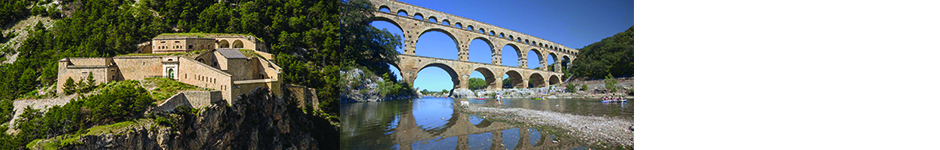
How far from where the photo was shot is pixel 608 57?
106 inches

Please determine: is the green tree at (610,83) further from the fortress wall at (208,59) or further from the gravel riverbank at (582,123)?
the fortress wall at (208,59)

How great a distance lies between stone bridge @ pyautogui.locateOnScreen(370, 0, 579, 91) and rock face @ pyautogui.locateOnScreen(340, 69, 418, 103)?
0.18 meters

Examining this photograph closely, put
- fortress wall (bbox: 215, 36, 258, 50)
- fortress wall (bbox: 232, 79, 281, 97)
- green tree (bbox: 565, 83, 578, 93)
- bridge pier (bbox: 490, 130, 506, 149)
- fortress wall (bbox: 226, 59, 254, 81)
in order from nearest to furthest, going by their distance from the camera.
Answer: bridge pier (bbox: 490, 130, 506, 149) < green tree (bbox: 565, 83, 578, 93) < fortress wall (bbox: 232, 79, 281, 97) < fortress wall (bbox: 226, 59, 254, 81) < fortress wall (bbox: 215, 36, 258, 50)

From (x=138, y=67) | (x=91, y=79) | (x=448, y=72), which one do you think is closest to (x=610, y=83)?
(x=448, y=72)

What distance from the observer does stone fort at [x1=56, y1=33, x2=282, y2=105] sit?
19.2 feet

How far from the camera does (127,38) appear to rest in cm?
714

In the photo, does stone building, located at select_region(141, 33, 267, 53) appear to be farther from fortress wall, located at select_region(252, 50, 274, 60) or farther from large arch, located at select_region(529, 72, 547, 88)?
large arch, located at select_region(529, 72, 547, 88)

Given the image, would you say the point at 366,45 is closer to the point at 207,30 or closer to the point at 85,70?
the point at 85,70

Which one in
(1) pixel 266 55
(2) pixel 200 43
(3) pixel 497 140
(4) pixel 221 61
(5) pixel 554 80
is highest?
(2) pixel 200 43

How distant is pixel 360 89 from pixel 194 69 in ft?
21.2

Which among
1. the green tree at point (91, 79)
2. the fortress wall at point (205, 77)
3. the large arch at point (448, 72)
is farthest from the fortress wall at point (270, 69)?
the large arch at point (448, 72)

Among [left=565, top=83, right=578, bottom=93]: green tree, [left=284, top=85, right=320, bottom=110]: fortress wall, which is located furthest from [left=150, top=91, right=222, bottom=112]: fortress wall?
Result: [left=565, top=83, right=578, bottom=93]: green tree

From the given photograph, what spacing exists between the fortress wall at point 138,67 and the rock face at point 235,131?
1128 millimetres
